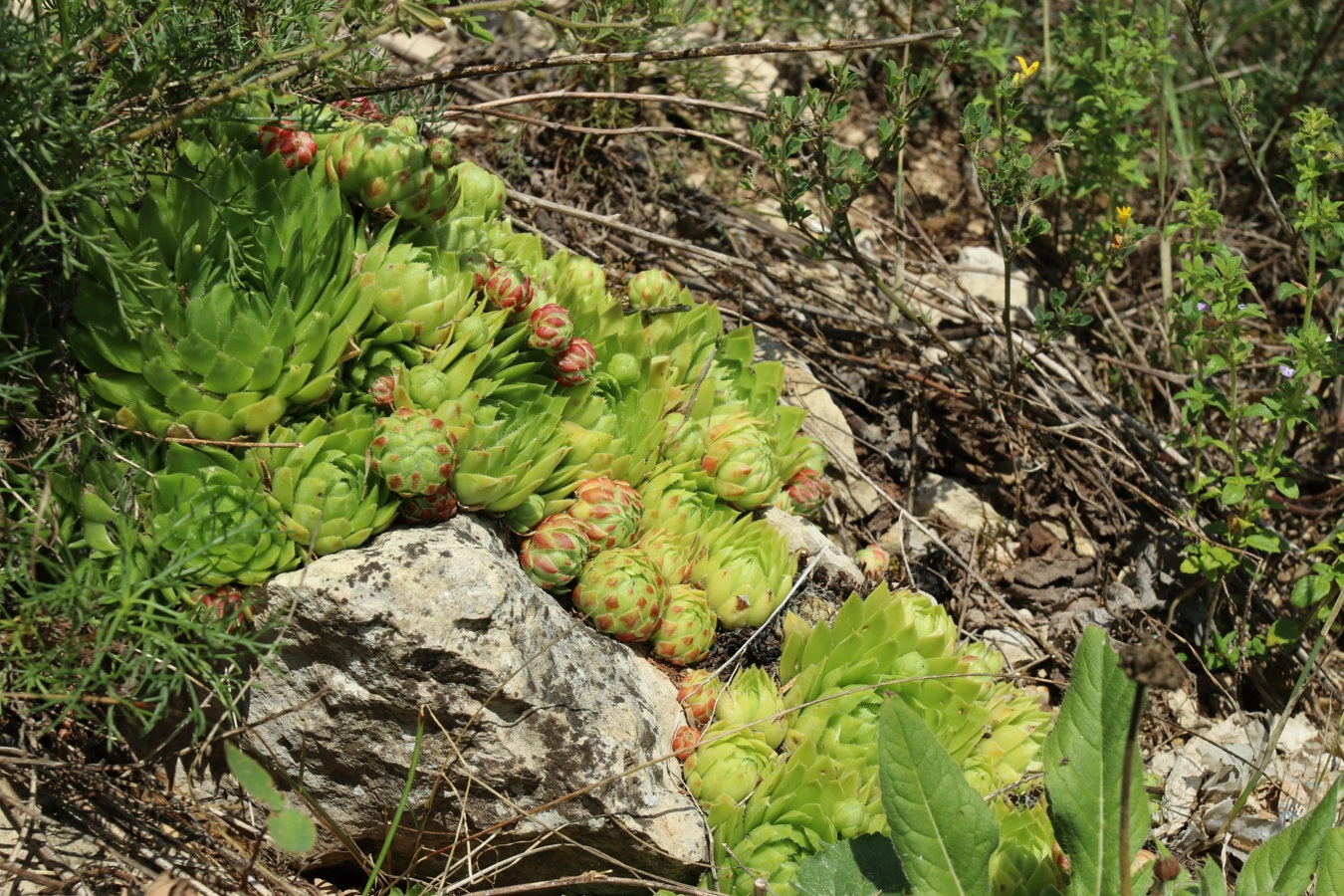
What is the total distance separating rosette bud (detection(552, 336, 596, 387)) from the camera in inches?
129

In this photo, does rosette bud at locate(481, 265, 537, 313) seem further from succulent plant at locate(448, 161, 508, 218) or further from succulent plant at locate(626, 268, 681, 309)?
succulent plant at locate(626, 268, 681, 309)

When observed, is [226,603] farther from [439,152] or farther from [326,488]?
[439,152]

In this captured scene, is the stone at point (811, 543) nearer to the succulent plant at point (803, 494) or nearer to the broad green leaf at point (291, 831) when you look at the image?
the succulent plant at point (803, 494)

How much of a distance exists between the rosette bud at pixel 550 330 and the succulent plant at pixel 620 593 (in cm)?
64

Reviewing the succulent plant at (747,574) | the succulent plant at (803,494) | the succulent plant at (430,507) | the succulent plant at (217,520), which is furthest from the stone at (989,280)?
the succulent plant at (217,520)

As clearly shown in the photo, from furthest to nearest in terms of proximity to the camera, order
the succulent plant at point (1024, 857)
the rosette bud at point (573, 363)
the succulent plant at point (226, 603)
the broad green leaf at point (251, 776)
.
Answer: the rosette bud at point (573, 363) < the succulent plant at point (1024, 857) < the succulent plant at point (226, 603) < the broad green leaf at point (251, 776)

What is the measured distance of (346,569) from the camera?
2.71 m

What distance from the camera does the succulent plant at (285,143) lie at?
9.13 feet

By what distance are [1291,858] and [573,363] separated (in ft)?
7.49

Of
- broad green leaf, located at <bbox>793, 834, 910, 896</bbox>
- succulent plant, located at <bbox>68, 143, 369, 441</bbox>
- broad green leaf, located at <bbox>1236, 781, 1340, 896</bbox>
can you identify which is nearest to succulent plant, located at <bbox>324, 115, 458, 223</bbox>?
succulent plant, located at <bbox>68, 143, 369, 441</bbox>

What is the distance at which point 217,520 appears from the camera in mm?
2611

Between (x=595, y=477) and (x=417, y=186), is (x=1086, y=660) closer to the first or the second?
(x=595, y=477)

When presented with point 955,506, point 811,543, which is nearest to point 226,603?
point 811,543

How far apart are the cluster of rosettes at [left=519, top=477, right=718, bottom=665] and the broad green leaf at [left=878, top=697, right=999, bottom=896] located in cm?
81
